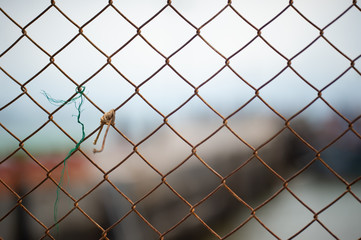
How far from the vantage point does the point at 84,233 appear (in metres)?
3.29

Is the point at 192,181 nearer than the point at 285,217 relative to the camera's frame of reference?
Yes

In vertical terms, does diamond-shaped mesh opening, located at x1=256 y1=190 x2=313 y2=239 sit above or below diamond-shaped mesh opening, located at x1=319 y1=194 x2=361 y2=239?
above

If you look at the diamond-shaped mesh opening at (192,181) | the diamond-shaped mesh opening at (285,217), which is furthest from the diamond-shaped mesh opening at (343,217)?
the diamond-shaped mesh opening at (192,181)

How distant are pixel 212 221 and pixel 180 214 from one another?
0.49m

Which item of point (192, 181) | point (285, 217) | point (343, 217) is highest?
point (192, 181)

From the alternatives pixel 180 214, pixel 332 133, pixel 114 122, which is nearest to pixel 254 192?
pixel 180 214

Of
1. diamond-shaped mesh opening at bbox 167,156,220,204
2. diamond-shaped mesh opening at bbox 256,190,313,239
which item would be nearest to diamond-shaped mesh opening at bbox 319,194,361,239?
diamond-shaped mesh opening at bbox 256,190,313,239

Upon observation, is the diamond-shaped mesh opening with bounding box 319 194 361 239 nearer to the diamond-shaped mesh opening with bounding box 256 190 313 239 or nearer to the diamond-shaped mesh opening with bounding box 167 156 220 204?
the diamond-shaped mesh opening with bounding box 256 190 313 239

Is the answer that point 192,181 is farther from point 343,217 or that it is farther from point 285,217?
point 343,217

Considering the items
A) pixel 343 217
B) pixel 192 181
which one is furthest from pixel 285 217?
pixel 192 181

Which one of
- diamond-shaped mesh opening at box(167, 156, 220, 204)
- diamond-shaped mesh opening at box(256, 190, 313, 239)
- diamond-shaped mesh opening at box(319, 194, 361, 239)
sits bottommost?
diamond-shaped mesh opening at box(319, 194, 361, 239)

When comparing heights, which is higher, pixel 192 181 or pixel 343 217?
pixel 192 181

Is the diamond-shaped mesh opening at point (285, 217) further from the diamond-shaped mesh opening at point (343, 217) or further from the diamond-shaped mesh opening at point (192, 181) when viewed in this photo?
the diamond-shaped mesh opening at point (192, 181)

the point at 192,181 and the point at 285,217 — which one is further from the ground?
the point at 192,181
